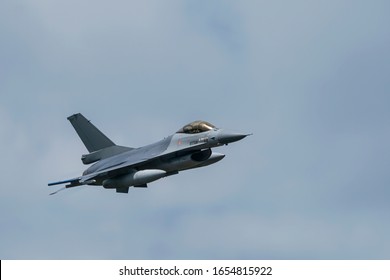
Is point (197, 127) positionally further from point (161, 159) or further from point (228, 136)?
point (161, 159)

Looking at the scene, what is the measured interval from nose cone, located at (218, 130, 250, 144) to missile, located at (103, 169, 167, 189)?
4.21 metres

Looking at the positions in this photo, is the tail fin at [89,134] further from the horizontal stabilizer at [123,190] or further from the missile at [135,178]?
the horizontal stabilizer at [123,190]

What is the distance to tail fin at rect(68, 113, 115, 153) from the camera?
8575cm

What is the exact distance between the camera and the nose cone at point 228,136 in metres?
76.9

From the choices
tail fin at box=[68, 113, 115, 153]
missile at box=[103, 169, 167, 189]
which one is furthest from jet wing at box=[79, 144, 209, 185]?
tail fin at box=[68, 113, 115, 153]

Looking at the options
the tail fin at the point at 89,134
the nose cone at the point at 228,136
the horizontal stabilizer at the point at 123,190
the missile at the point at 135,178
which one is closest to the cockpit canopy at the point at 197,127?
the nose cone at the point at 228,136

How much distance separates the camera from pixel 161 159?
79.2 m

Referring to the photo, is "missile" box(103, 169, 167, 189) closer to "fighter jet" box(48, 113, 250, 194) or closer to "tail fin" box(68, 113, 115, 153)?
"fighter jet" box(48, 113, 250, 194)

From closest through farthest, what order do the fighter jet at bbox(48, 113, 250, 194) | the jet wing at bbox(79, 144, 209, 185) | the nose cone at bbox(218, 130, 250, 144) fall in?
the nose cone at bbox(218, 130, 250, 144)
the fighter jet at bbox(48, 113, 250, 194)
the jet wing at bbox(79, 144, 209, 185)

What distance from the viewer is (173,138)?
79.5 meters

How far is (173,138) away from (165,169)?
82.3 inches
